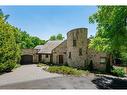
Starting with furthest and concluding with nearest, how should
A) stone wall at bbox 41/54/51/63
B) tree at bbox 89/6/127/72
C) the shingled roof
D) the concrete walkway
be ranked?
stone wall at bbox 41/54/51/63 < the shingled roof < the concrete walkway < tree at bbox 89/6/127/72

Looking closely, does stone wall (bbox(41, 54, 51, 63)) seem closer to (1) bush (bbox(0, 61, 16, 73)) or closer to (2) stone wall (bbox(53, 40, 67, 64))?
(2) stone wall (bbox(53, 40, 67, 64))

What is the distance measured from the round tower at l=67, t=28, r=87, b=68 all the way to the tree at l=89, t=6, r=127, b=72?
12.8 meters

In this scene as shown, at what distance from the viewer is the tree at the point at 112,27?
1772 cm

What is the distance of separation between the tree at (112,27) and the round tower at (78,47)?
42.1 feet

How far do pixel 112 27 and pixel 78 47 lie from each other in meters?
16.7

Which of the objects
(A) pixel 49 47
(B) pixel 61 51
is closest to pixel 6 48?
(B) pixel 61 51

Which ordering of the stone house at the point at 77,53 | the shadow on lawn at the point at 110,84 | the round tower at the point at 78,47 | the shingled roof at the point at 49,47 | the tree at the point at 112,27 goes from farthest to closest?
1. the shingled roof at the point at 49,47
2. the round tower at the point at 78,47
3. the stone house at the point at 77,53
4. the shadow on lawn at the point at 110,84
5. the tree at the point at 112,27

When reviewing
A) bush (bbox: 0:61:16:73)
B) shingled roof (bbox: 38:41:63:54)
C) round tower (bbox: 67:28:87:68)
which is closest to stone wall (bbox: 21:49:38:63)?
shingled roof (bbox: 38:41:63:54)

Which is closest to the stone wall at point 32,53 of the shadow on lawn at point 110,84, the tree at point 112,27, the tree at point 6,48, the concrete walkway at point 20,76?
the tree at point 6,48

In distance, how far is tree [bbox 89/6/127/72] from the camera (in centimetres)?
1772

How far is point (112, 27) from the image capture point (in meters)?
18.3

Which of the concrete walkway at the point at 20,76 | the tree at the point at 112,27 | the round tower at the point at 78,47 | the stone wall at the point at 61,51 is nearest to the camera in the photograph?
the tree at the point at 112,27

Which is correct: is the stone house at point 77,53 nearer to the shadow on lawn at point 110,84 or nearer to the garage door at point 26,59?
the garage door at point 26,59
